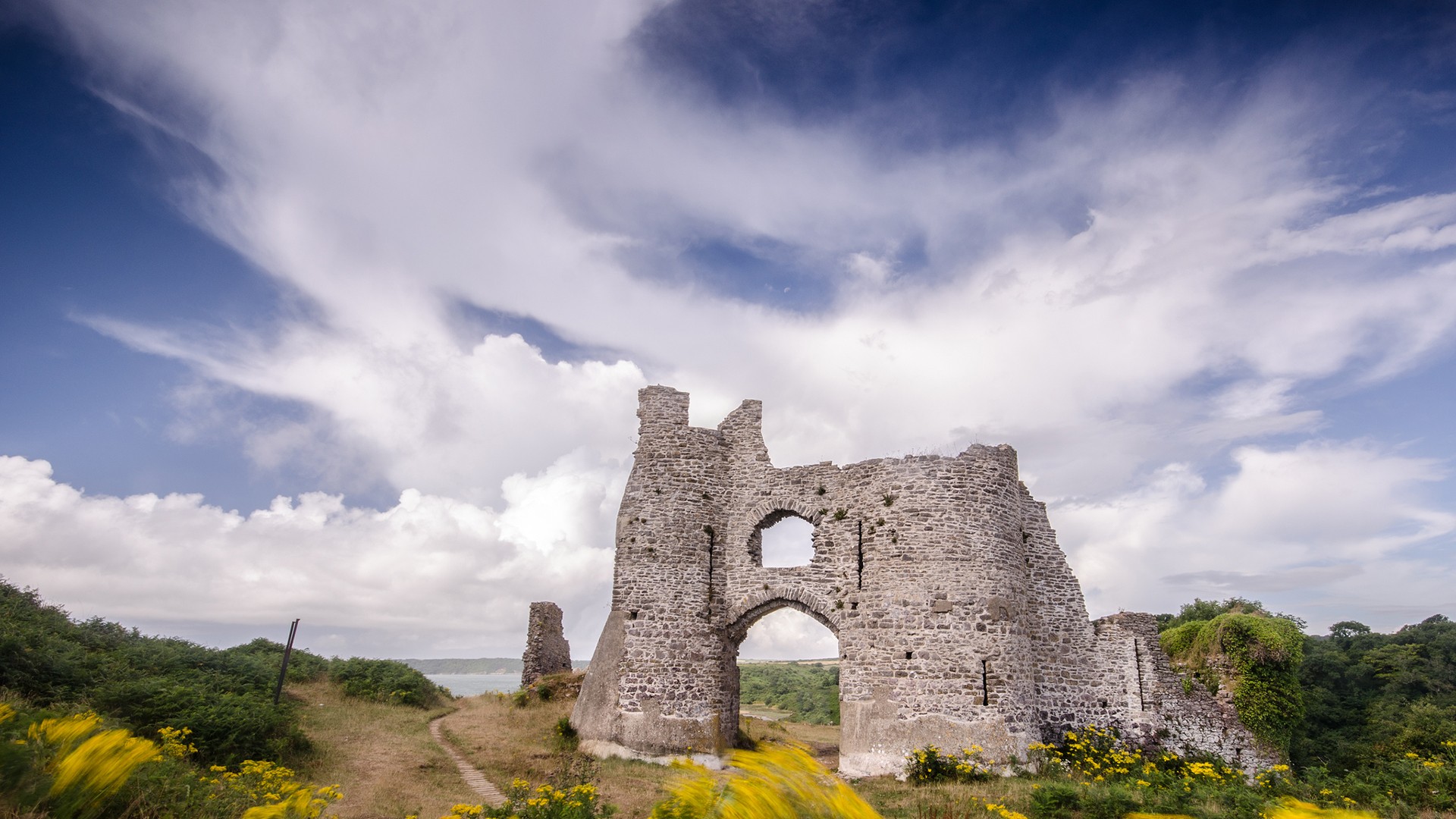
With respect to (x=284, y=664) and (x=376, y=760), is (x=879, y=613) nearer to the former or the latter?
(x=376, y=760)

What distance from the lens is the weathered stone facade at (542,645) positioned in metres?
26.1

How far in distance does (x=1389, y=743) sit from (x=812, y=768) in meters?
26.0

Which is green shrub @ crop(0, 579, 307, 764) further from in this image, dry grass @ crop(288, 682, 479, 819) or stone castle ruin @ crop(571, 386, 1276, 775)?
stone castle ruin @ crop(571, 386, 1276, 775)

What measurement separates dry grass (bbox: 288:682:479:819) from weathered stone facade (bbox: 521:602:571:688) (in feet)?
11.7

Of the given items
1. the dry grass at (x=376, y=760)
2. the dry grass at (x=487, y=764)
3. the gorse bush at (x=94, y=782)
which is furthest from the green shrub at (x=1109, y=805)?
the dry grass at (x=376, y=760)

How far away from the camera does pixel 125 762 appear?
17.5 feet

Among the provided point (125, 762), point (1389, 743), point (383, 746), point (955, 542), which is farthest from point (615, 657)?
point (1389, 743)

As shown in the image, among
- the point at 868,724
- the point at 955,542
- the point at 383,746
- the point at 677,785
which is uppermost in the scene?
the point at 955,542

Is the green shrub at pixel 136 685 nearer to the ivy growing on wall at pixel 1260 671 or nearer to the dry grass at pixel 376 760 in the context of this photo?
the dry grass at pixel 376 760

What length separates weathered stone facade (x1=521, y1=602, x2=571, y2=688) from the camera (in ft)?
85.5

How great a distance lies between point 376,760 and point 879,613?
11.7 m

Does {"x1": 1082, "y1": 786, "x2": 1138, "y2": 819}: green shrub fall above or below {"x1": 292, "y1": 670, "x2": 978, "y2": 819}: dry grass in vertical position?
above

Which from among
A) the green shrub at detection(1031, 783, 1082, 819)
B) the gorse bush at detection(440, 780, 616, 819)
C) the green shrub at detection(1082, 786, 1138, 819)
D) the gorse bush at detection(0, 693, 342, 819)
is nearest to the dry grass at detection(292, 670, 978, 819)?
the green shrub at detection(1031, 783, 1082, 819)

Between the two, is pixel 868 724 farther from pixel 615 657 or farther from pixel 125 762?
pixel 125 762
